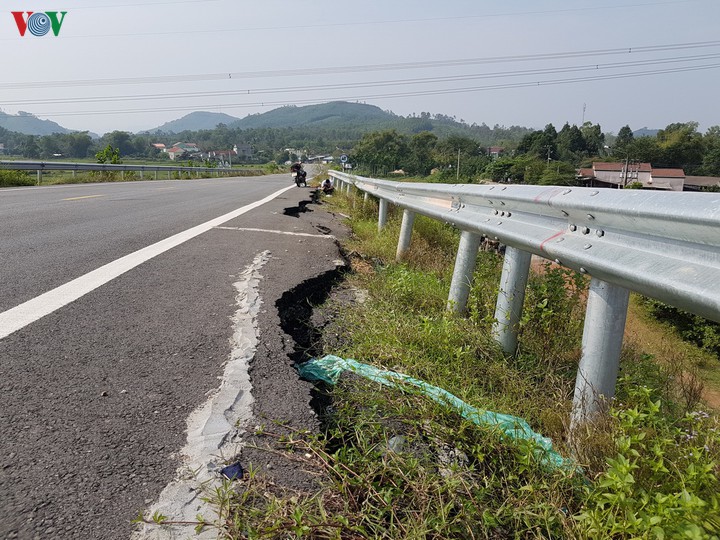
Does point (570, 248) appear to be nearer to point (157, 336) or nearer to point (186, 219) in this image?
point (157, 336)

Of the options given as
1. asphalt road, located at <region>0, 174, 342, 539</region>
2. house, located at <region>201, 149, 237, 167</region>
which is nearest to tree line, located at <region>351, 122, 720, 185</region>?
asphalt road, located at <region>0, 174, 342, 539</region>

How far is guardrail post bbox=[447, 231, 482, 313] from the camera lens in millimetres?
3828

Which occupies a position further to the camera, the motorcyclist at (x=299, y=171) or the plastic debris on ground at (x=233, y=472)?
the motorcyclist at (x=299, y=171)

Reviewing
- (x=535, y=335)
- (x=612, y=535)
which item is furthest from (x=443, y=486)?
(x=535, y=335)

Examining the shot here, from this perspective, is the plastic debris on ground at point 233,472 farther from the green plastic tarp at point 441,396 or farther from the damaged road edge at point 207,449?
the green plastic tarp at point 441,396

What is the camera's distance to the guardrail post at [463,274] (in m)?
3.83

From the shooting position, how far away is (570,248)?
2336mm

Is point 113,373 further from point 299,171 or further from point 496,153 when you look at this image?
point 496,153

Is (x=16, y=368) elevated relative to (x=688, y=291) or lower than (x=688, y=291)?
lower

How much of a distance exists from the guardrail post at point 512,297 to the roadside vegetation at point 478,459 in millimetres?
95

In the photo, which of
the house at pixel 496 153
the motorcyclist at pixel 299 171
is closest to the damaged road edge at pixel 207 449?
the motorcyclist at pixel 299 171

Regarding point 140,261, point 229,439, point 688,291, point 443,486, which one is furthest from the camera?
point 140,261

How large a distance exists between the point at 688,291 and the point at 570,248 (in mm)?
814

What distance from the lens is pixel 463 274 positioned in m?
3.85
